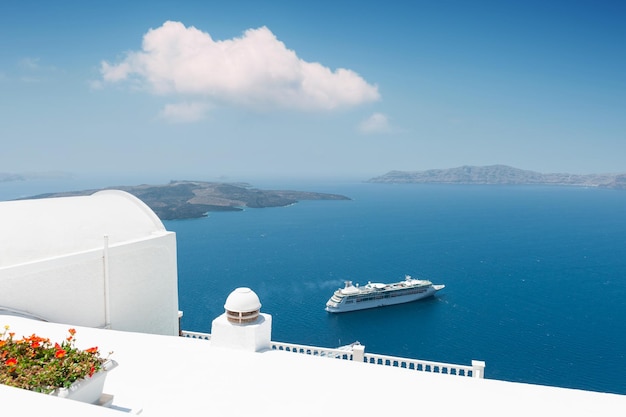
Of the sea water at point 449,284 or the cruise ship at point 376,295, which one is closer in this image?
the sea water at point 449,284

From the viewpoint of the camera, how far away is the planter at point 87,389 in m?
4.53

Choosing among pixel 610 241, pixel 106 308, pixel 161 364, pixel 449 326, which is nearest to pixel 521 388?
pixel 161 364

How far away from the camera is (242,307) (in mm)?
8305

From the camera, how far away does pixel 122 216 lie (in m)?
13.1

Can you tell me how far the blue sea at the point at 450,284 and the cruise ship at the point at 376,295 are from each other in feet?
3.59

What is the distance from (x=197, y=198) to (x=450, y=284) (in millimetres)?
118375

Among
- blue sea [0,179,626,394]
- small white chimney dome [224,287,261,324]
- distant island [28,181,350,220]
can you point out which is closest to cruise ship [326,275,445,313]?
blue sea [0,179,626,394]

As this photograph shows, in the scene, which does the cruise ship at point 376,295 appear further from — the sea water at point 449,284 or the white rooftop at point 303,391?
the white rooftop at point 303,391

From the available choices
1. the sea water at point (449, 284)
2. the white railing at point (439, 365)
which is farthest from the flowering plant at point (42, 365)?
the sea water at point (449, 284)

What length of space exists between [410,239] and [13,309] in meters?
88.5

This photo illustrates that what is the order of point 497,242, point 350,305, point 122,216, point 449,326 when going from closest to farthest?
point 122,216
point 449,326
point 350,305
point 497,242

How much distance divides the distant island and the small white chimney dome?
11606 centimetres

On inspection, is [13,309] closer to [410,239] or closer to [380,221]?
[410,239]

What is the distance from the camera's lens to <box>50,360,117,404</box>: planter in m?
4.53
